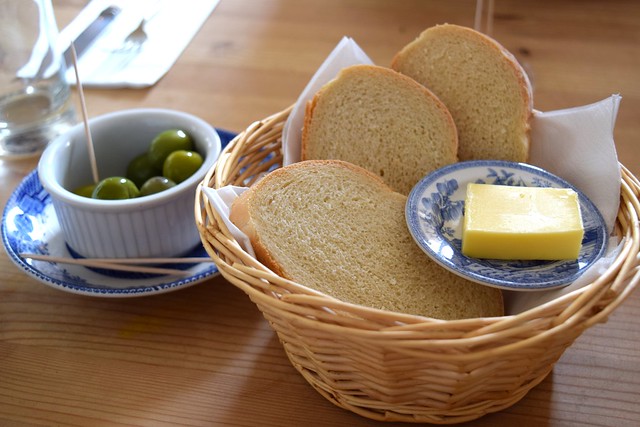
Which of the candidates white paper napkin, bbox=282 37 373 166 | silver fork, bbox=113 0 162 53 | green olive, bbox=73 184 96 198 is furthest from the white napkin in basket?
silver fork, bbox=113 0 162 53

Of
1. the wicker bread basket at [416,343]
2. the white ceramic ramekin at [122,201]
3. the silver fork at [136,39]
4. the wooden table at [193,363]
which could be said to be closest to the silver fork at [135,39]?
the silver fork at [136,39]

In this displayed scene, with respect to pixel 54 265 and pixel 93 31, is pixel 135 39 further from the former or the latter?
pixel 54 265

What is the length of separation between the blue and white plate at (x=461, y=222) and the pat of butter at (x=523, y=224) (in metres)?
0.02

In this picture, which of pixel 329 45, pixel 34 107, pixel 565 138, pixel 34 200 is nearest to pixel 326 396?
pixel 565 138

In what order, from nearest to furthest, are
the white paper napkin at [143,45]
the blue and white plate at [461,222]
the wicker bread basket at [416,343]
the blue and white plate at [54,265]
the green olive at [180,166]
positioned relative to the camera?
the wicker bread basket at [416,343]
the blue and white plate at [461,222]
the blue and white plate at [54,265]
the green olive at [180,166]
the white paper napkin at [143,45]

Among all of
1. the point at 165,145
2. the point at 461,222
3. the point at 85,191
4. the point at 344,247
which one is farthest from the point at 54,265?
the point at 461,222

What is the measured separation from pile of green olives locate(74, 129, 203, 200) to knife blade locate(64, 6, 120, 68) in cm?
49

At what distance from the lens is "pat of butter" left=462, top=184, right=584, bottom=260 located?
0.68m

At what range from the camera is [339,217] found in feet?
2.43

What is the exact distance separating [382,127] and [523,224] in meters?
0.25

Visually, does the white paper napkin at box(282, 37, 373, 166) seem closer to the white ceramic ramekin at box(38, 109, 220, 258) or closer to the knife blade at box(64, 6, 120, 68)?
the white ceramic ramekin at box(38, 109, 220, 258)

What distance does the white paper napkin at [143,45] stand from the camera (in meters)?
1.31

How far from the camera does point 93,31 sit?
1439mm

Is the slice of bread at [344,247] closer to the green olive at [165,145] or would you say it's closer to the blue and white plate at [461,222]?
the blue and white plate at [461,222]
